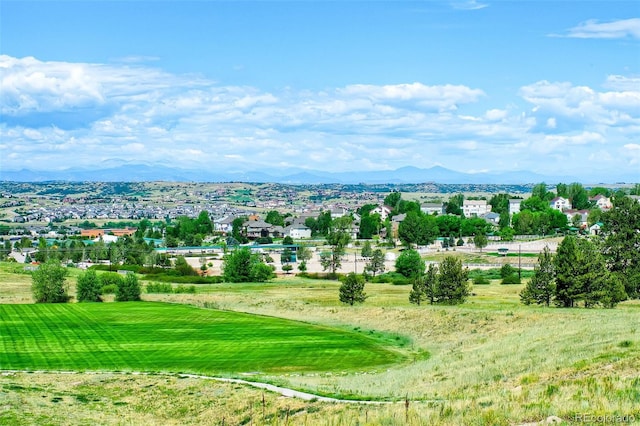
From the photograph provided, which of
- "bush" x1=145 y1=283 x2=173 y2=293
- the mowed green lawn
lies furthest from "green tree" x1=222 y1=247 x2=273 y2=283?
the mowed green lawn

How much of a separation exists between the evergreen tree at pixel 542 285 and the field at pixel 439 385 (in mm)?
7872

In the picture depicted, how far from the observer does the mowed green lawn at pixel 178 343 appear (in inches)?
1483

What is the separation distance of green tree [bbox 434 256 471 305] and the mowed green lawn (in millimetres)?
12551

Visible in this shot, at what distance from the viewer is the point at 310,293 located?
7794 centimetres

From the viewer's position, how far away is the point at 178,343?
4469cm

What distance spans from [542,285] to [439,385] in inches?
1249

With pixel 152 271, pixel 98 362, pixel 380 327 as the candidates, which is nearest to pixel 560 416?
pixel 98 362

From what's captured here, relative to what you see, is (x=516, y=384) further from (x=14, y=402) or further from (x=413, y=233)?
(x=413, y=233)

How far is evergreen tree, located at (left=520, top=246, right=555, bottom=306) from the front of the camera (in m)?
53.9

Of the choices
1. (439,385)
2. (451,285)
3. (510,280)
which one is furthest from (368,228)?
(439,385)

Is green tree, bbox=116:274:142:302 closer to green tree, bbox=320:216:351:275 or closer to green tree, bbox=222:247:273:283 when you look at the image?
green tree, bbox=222:247:273:283

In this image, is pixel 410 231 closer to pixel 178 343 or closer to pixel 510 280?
pixel 510 280

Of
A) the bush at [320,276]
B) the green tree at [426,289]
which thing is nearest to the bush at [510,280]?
the bush at [320,276]

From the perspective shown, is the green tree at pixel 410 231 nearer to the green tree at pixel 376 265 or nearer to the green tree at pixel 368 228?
the green tree at pixel 368 228
